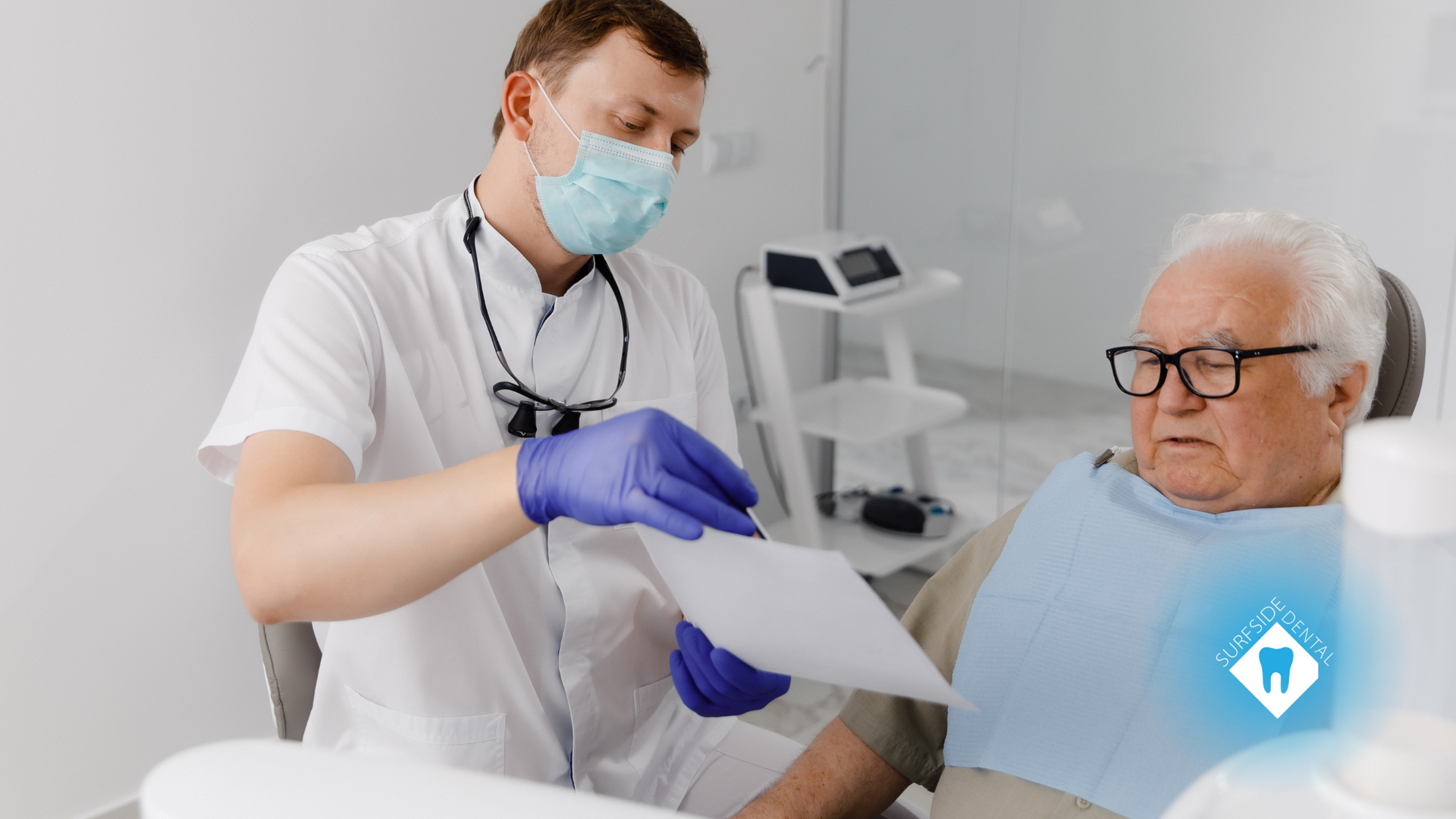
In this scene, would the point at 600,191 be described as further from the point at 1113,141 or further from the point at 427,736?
the point at 1113,141

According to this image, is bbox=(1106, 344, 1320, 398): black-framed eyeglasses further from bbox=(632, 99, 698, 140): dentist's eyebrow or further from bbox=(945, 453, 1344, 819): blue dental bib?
bbox=(632, 99, 698, 140): dentist's eyebrow

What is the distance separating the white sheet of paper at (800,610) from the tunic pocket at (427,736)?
0.45m

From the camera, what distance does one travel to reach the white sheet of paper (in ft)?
2.64

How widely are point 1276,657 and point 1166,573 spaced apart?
A: 135mm

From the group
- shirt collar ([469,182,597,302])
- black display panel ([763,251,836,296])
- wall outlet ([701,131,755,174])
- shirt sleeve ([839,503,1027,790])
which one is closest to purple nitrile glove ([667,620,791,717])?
shirt sleeve ([839,503,1027,790])

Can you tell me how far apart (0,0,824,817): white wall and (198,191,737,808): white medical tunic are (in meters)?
0.82

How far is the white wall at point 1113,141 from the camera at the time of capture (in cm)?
246

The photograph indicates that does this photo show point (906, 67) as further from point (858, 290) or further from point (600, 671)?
point (600, 671)

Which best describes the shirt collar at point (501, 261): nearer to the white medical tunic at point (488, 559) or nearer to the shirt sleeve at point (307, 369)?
the white medical tunic at point (488, 559)

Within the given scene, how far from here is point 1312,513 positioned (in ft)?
3.83

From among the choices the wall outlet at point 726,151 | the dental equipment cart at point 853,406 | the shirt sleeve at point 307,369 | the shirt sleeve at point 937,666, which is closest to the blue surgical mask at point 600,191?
the shirt sleeve at point 307,369

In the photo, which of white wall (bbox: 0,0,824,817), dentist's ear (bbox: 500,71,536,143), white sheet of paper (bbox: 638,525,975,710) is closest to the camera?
white sheet of paper (bbox: 638,525,975,710)

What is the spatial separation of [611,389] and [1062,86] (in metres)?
1.95

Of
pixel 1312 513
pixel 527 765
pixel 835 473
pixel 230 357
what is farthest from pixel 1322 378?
pixel 835 473
